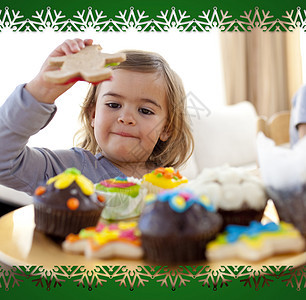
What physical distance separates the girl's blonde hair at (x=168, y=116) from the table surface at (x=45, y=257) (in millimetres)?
479

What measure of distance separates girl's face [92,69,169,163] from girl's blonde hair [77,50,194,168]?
29 mm

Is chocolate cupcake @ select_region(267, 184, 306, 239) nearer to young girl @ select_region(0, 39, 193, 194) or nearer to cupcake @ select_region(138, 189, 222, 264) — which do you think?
cupcake @ select_region(138, 189, 222, 264)

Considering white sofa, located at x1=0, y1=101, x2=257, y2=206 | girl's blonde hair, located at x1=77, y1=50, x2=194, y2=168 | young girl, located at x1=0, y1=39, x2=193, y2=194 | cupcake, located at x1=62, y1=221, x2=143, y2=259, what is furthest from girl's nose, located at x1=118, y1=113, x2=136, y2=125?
cupcake, located at x1=62, y1=221, x2=143, y2=259

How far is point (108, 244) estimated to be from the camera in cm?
55

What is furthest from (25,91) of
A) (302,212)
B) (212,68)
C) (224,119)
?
(212,68)

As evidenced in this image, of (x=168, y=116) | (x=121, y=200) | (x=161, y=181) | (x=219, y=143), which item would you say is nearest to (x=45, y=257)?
(x=121, y=200)

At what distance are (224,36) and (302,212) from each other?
82.7 inches

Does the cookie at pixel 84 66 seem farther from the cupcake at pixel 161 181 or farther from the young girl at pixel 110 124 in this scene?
the cupcake at pixel 161 181

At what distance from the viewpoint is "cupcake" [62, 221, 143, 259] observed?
547mm

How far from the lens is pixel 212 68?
7.39 ft

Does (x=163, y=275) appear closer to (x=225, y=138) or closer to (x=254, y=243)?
(x=254, y=243)

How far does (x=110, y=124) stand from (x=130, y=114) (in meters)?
0.07

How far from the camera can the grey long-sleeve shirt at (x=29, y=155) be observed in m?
0.81

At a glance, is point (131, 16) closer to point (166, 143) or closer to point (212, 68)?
point (166, 143)
